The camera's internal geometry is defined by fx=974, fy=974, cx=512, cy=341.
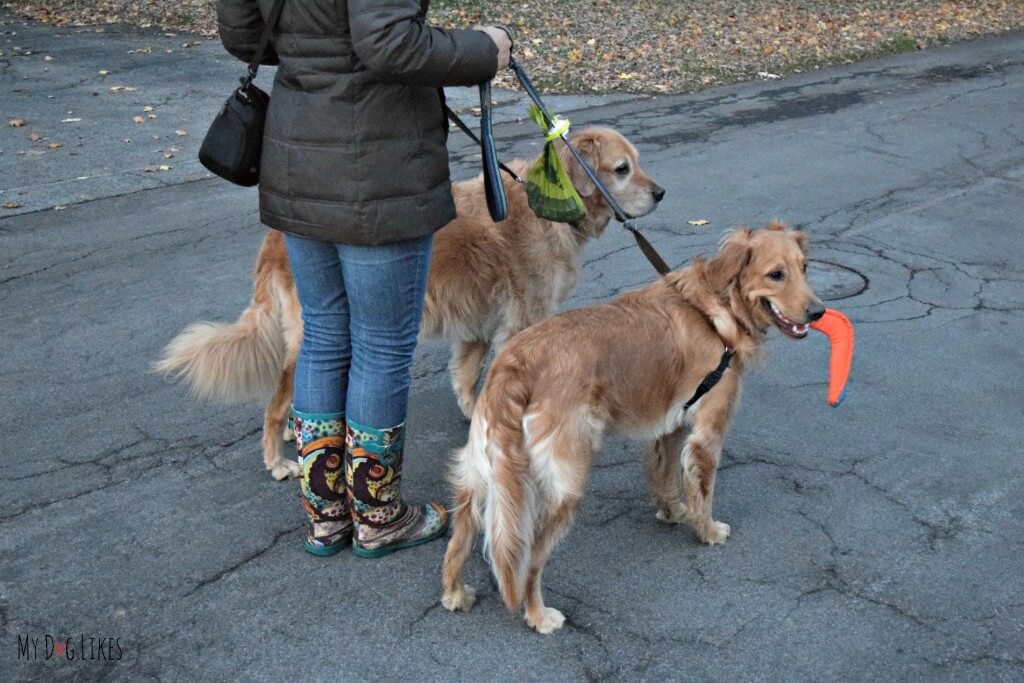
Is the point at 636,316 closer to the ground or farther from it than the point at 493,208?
closer to the ground

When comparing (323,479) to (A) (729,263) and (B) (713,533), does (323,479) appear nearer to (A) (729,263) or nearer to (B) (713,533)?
(B) (713,533)

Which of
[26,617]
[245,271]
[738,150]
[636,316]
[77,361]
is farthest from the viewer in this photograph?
[738,150]

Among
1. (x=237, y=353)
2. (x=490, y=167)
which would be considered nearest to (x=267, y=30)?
(x=490, y=167)

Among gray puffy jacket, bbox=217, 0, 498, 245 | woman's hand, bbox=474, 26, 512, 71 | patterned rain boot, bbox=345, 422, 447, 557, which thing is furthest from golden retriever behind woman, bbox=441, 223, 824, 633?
woman's hand, bbox=474, 26, 512, 71

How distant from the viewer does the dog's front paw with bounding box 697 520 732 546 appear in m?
3.73

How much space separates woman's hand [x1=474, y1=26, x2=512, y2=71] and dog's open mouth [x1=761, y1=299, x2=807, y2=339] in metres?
1.32

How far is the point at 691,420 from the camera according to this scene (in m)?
3.63

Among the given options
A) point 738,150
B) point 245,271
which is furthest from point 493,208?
point 738,150

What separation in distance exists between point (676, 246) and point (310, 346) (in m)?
3.80

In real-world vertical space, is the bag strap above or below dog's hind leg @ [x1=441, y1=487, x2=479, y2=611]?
above

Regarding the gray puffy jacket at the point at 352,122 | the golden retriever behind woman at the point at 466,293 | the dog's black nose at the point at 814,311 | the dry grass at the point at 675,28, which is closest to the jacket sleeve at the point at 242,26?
the gray puffy jacket at the point at 352,122

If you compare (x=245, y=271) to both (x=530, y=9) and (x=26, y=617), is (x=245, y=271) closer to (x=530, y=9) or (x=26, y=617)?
(x=26, y=617)

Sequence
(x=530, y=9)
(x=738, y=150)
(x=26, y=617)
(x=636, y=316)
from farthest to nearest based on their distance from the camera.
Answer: (x=530, y=9) → (x=738, y=150) → (x=636, y=316) → (x=26, y=617)

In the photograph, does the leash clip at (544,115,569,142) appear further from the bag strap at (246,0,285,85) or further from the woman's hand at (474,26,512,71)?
the bag strap at (246,0,285,85)
